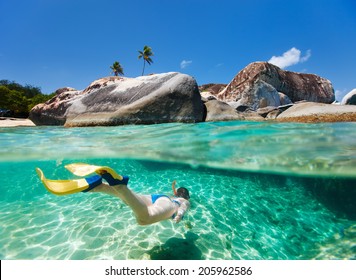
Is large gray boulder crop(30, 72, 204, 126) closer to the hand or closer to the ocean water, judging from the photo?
the ocean water

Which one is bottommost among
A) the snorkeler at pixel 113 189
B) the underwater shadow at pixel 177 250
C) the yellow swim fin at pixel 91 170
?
the underwater shadow at pixel 177 250

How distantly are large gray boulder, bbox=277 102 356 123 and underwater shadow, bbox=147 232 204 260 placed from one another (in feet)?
35.0

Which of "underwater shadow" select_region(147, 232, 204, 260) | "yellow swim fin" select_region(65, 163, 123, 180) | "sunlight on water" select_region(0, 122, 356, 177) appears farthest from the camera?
"sunlight on water" select_region(0, 122, 356, 177)

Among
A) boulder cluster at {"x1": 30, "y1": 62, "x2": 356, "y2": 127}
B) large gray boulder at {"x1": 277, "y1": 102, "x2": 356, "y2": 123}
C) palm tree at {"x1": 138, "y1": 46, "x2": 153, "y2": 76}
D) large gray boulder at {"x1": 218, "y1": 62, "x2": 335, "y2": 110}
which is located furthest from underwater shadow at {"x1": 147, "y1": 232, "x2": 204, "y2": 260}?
palm tree at {"x1": 138, "y1": 46, "x2": 153, "y2": 76}

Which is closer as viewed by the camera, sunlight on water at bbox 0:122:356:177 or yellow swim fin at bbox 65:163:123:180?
yellow swim fin at bbox 65:163:123:180

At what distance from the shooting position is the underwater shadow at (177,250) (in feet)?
14.5

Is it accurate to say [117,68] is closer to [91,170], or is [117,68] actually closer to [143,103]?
[143,103]

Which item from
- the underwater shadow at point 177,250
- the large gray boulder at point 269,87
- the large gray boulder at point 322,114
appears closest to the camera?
the underwater shadow at point 177,250

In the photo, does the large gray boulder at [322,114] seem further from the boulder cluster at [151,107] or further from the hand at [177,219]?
the hand at [177,219]

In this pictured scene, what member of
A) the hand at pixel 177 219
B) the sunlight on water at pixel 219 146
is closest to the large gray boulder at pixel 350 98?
the sunlight on water at pixel 219 146

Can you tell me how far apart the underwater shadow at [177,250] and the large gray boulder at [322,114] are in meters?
10.7

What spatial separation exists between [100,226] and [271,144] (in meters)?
7.05

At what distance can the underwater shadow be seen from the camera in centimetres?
443
